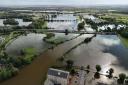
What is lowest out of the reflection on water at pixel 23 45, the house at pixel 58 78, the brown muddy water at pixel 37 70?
the brown muddy water at pixel 37 70

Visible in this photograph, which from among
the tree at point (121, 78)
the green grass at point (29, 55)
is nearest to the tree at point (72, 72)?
the tree at point (121, 78)

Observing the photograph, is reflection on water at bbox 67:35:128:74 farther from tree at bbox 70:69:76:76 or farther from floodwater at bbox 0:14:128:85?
tree at bbox 70:69:76:76

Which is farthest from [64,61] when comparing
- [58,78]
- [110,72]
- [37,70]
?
[58,78]

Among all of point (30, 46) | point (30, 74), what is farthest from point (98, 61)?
point (30, 46)

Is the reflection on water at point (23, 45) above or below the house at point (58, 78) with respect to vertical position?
below

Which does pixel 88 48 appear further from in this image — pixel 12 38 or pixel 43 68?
pixel 12 38

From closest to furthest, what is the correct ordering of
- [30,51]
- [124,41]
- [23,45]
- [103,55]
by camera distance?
[103,55], [30,51], [23,45], [124,41]

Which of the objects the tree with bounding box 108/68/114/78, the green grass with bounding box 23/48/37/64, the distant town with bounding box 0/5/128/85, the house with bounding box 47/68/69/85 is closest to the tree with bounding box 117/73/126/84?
the distant town with bounding box 0/5/128/85

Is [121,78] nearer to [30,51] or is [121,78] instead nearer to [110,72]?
[110,72]

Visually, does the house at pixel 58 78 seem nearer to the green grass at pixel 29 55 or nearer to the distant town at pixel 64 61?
the distant town at pixel 64 61
